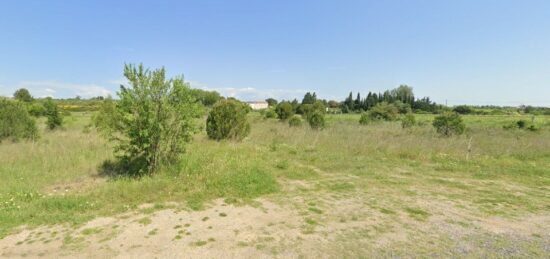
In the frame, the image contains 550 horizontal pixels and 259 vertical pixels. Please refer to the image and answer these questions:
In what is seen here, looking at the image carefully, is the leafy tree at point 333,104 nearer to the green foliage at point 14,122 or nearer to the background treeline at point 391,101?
the background treeline at point 391,101

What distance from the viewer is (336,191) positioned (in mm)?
6301

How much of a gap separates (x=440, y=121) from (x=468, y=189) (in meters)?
11.5

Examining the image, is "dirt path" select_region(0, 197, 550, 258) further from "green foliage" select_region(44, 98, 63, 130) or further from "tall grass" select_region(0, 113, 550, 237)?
"green foliage" select_region(44, 98, 63, 130)

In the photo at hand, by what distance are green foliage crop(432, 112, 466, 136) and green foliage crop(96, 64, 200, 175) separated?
48.9ft

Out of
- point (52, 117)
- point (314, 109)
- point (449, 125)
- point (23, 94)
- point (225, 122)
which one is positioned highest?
point (23, 94)

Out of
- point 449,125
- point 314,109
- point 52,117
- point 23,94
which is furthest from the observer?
point 23,94

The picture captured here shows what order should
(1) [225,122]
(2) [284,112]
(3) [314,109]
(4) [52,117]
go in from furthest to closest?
(2) [284,112] < (3) [314,109] < (4) [52,117] < (1) [225,122]

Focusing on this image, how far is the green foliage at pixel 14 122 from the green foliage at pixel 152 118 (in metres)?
8.05

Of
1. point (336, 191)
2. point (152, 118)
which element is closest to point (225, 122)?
point (152, 118)

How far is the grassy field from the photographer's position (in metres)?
4.00

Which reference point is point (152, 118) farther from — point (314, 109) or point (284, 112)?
point (284, 112)

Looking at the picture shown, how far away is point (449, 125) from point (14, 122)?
21.5 metres

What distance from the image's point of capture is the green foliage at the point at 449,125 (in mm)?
15977

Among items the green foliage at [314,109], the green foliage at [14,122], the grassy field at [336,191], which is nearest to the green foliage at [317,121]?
the green foliage at [314,109]
